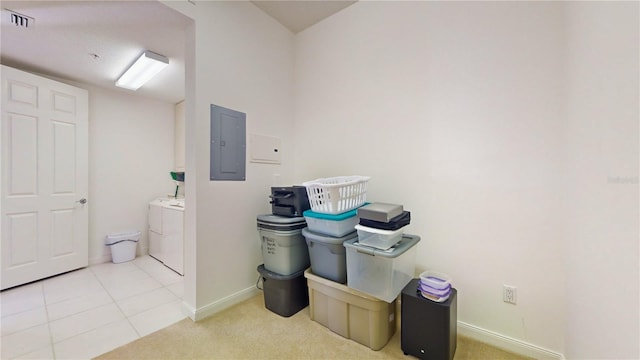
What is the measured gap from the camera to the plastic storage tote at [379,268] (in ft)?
4.69

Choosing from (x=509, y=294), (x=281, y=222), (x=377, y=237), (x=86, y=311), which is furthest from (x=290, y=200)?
(x=86, y=311)

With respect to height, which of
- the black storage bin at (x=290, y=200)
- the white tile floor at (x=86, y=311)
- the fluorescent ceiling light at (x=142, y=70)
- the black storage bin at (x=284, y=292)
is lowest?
the white tile floor at (x=86, y=311)

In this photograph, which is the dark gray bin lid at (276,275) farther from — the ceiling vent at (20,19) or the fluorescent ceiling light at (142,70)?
the ceiling vent at (20,19)

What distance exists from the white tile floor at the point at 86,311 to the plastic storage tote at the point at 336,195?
4.86 ft

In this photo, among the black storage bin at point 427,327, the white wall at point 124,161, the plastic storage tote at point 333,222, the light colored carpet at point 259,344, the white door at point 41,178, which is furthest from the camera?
the white wall at point 124,161

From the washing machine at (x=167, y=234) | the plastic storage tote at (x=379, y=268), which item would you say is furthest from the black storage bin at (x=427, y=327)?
the washing machine at (x=167, y=234)

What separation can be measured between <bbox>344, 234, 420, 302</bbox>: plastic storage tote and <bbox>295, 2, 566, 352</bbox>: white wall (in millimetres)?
387

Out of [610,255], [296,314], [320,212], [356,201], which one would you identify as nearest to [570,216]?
[610,255]

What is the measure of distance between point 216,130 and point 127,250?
262 cm

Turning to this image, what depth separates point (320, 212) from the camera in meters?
1.73

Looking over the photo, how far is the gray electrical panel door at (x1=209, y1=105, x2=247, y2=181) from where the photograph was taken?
1948 mm

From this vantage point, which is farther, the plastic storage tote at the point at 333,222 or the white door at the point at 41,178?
the white door at the point at 41,178

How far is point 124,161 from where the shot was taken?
3.41m

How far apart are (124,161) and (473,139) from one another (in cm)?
431
